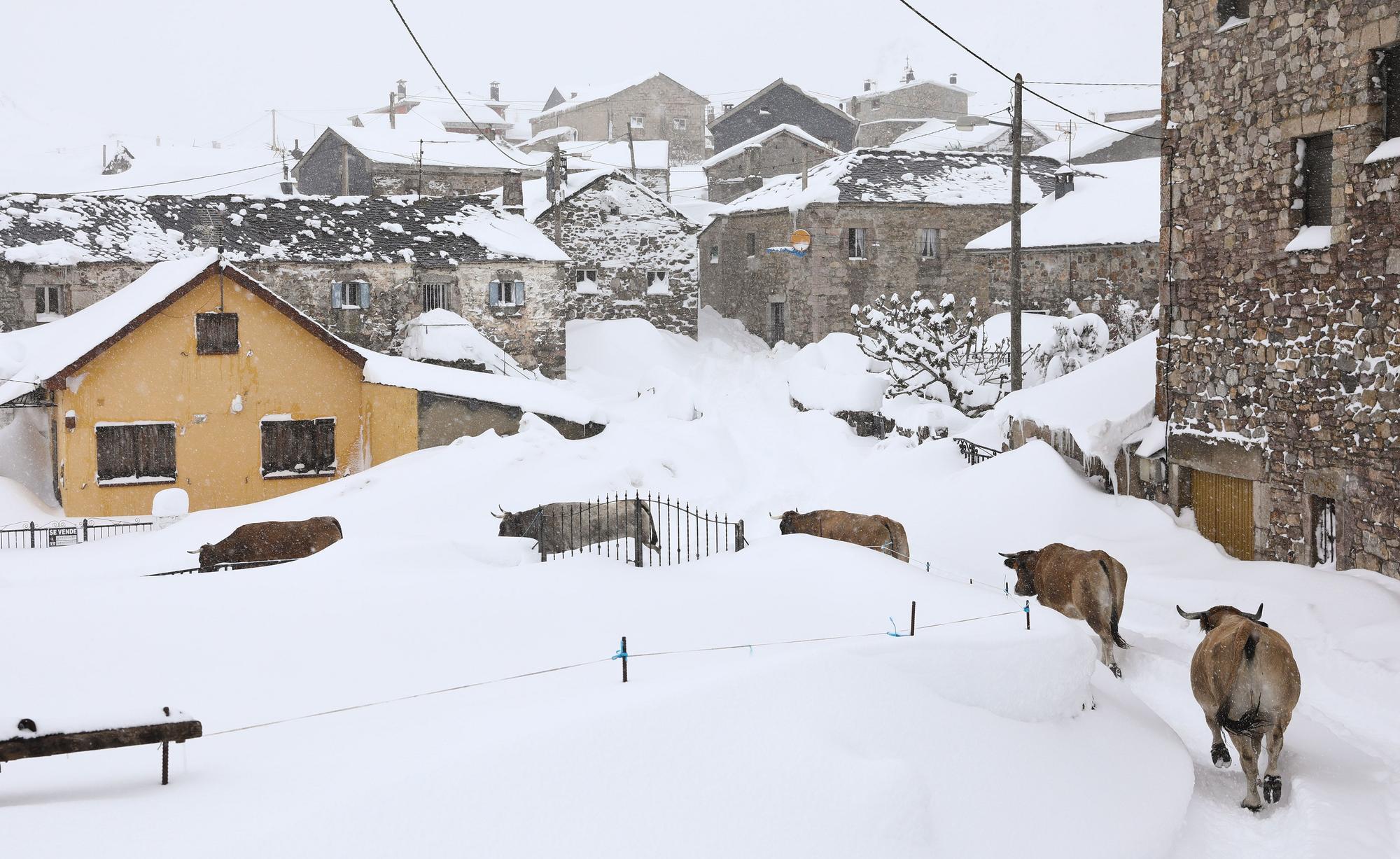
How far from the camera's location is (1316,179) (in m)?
13.0

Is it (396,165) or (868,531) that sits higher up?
(396,165)

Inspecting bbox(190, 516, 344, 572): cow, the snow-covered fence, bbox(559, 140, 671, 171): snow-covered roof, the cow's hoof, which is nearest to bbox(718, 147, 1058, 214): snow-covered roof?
bbox(559, 140, 671, 171): snow-covered roof

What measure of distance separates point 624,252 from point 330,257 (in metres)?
10.7

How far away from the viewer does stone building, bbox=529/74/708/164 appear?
71438 mm

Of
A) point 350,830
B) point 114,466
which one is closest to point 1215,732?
point 350,830

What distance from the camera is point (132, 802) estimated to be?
538 centimetres

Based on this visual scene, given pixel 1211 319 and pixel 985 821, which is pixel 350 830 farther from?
pixel 1211 319

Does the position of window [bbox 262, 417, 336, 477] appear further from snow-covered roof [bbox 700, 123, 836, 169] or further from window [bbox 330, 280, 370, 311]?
snow-covered roof [bbox 700, 123, 836, 169]

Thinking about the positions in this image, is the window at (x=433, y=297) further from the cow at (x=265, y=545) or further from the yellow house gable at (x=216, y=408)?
the cow at (x=265, y=545)

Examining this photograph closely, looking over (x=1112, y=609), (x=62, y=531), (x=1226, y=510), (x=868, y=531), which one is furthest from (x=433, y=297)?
(x=1112, y=609)

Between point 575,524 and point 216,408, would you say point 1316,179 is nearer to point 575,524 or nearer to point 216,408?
point 575,524

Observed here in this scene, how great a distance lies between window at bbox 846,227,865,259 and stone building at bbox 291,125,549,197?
609 inches

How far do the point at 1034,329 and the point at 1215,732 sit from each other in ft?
62.0

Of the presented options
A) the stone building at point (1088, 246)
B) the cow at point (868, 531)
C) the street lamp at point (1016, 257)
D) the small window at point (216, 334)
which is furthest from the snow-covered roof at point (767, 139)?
the cow at point (868, 531)
